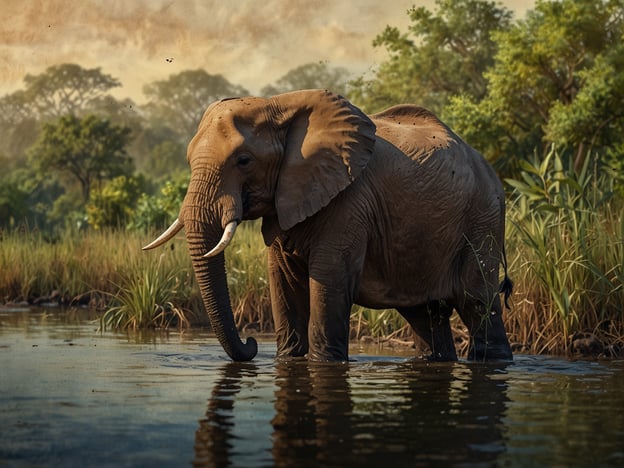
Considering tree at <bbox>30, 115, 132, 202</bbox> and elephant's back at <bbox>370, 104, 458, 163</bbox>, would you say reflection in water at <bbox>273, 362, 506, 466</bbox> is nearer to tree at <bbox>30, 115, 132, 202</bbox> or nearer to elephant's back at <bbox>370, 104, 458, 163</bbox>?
elephant's back at <bbox>370, 104, 458, 163</bbox>

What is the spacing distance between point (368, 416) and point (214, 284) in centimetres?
286

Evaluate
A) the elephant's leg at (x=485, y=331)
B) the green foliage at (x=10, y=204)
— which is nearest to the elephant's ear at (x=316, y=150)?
the elephant's leg at (x=485, y=331)

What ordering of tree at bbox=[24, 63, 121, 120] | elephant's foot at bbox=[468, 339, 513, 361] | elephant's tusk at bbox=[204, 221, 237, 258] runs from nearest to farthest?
elephant's tusk at bbox=[204, 221, 237, 258]
elephant's foot at bbox=[468, 339, 513, 361]
tree at bbox=[24, 63, 121, 120]

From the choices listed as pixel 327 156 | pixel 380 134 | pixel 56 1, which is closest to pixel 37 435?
pixel 327 156

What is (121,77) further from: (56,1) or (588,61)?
(588,61)

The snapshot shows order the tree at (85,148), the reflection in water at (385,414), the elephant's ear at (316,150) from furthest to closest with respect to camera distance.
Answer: the tree at (85,148), the elephant's ear at (316,150), the reflection in water at (385,414)

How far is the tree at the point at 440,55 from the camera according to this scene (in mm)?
35469

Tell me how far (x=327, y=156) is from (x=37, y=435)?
152 inches

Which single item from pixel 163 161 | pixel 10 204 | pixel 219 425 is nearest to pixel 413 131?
pixel 219 425

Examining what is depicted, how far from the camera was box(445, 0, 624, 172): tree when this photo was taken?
25016 millimetres

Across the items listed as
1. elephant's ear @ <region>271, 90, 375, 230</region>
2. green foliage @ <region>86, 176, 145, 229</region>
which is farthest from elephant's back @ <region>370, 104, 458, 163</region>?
green foliage @ <region>86, 176, 145, 229</region>

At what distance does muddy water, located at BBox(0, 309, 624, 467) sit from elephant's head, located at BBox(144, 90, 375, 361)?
0.91 m

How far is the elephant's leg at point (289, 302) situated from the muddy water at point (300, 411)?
0.99 ft

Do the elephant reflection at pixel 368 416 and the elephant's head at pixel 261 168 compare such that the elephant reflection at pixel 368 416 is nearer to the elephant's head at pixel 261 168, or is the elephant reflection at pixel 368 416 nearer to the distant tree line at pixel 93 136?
the elephant's head at pixel 261 168
